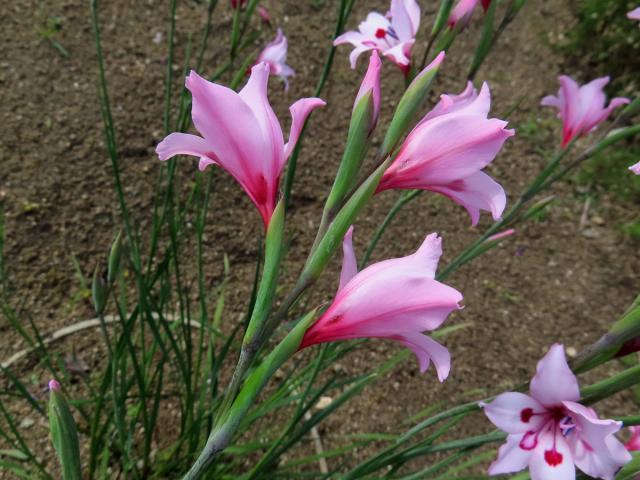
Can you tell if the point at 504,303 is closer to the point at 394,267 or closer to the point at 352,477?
the point at 352,477

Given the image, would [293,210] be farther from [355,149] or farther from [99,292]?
[355,149]

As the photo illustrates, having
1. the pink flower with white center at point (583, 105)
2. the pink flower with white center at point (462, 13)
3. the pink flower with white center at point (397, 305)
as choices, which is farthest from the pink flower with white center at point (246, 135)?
the pink flower with white center at point (583, 105)

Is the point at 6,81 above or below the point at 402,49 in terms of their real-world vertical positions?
above

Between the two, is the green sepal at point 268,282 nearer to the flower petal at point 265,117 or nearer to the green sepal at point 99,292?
the flower petal at point 265,117

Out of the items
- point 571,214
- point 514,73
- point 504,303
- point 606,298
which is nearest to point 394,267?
point 504,303

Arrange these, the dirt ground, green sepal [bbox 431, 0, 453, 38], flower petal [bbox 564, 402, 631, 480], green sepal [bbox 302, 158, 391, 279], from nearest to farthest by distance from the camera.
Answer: green sepal [bbox 302, 158, 391, 279]
flower petal [bbox 564, 402, 631, 480]
green sepal [bbox 431, 0, 453, 38]
the dirt ground

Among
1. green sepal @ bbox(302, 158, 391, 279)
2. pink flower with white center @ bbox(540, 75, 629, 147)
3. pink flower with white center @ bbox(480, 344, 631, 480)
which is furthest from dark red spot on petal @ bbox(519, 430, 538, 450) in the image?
pink flower with white center @ bbox(540, 75, 629, 147)

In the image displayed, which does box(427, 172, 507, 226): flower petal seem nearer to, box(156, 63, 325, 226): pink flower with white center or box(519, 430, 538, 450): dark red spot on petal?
box(156, 63, 325, 226): pink flower with white center
